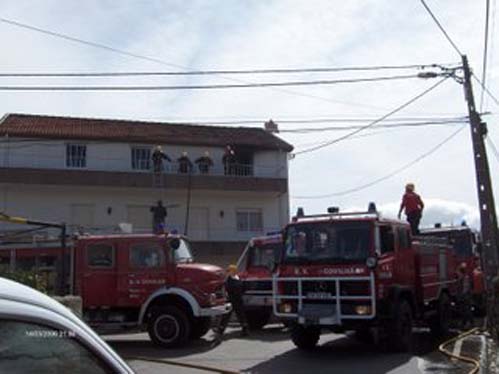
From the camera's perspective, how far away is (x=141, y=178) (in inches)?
1703

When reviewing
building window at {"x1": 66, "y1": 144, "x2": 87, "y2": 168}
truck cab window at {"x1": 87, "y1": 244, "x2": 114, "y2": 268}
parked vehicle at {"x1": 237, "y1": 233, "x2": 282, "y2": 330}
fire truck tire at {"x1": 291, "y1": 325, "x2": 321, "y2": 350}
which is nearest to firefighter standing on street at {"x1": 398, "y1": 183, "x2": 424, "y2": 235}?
parked vehicle at {"x1": 237, "y1": 233, "x2": 282, "y2": 330}

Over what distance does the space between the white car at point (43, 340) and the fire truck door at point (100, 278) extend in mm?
15208

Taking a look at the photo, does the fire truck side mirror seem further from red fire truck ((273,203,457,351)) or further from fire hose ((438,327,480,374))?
fire hose ((438,327,480,374))

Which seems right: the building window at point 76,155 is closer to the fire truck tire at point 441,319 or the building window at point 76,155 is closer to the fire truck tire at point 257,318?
the fire truck tire at point 257,318

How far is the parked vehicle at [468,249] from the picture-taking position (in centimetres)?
2342

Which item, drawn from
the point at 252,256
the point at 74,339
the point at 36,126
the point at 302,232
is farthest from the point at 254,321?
the point at 36,126

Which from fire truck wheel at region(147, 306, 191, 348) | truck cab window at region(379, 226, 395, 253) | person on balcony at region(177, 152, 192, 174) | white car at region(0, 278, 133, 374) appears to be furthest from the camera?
person on balcony at region(177, 152, 192, 174)

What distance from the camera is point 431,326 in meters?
18.5

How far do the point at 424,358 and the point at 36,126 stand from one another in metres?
33.7

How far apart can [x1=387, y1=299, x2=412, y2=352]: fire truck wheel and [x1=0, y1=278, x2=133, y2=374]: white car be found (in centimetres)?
1274

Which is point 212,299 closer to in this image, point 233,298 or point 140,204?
point 233,298

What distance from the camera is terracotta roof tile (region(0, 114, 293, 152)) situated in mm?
43062

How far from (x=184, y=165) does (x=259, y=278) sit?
24767 millimetres

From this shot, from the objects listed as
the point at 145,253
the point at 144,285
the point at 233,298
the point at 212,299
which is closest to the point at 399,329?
the point at 212,299
